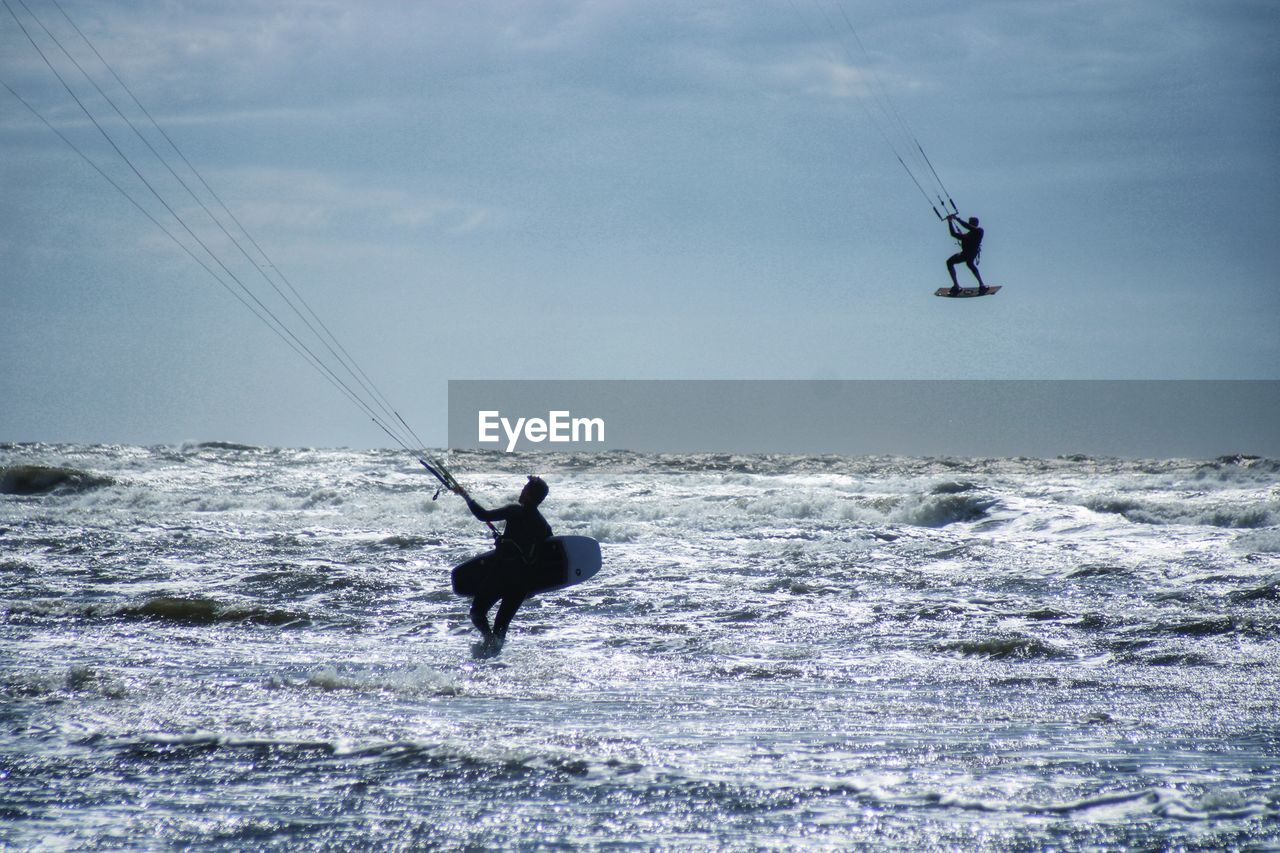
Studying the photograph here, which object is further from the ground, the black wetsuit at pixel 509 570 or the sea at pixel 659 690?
the black wetsuit at pixel 509 570

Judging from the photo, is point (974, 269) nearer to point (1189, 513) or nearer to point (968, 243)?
point (968, 243)

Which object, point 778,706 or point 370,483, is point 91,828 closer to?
point 778,706

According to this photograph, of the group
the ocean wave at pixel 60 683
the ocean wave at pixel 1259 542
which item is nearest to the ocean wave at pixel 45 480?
the ocean wave at pixel 60 683

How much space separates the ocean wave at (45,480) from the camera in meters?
26.2

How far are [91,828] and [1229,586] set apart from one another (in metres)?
11.5

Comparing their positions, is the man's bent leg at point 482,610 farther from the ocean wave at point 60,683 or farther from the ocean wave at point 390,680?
the ocean wave at point 60,683

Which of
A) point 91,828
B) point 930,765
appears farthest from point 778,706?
point 91,828

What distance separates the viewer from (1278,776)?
539 cm

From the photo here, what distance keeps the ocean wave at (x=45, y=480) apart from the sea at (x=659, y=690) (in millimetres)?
7940

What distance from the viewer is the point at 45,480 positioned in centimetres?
2655

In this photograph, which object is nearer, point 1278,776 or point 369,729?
point 1278,776

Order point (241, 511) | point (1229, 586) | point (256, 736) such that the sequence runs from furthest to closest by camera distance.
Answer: point (241, 511) → point (1229, 586) → point (256, 736)

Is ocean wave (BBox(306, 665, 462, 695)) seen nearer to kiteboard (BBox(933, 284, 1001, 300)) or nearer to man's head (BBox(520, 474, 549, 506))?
man's head (BBox(520, 474, 549, 506))

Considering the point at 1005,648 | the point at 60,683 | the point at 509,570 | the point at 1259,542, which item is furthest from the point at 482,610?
the point at 1259,542
